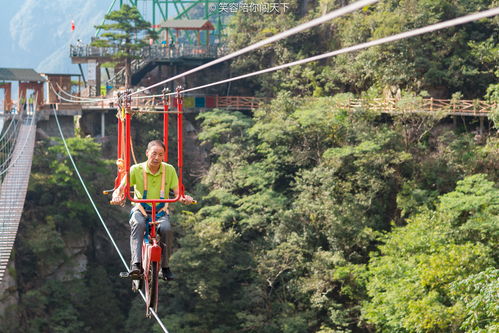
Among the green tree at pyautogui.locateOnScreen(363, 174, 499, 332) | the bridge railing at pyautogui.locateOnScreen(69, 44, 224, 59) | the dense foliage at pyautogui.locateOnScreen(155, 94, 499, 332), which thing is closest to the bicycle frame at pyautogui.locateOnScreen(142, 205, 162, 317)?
the green tree at pyautogui.locateOnScreen(363, 174, 499, 332)

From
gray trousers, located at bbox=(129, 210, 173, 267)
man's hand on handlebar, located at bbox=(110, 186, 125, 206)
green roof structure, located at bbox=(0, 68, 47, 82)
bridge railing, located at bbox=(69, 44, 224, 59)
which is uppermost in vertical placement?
bridge railing, located at bbox=(69, 44, 224, 59)

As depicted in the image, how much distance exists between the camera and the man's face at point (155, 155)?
781cm

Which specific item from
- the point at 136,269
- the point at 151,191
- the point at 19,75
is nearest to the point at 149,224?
the point at 151,191

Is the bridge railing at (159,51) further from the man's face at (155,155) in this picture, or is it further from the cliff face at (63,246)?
the man's face at (155,155)

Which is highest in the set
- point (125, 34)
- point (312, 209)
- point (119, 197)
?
point (125, 34)

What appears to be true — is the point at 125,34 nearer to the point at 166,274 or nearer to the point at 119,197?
the point at 166,274

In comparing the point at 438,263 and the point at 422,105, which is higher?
the point at 422,105

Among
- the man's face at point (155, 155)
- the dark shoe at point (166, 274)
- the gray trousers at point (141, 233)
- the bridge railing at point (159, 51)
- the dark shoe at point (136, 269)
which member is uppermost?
the bridge railing at point (159, 51)

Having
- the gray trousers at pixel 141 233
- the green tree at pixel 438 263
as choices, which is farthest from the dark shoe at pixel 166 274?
the green tree at pixel 438 263

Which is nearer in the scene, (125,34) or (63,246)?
(63,246)

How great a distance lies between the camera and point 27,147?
73.0 ft

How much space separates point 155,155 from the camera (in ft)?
25.7

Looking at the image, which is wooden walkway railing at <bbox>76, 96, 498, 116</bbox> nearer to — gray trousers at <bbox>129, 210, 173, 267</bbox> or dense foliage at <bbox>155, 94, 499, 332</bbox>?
dense foliage at <bbox>155, 94, 499, 332</bbox>

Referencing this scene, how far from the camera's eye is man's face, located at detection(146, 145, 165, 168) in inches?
307
